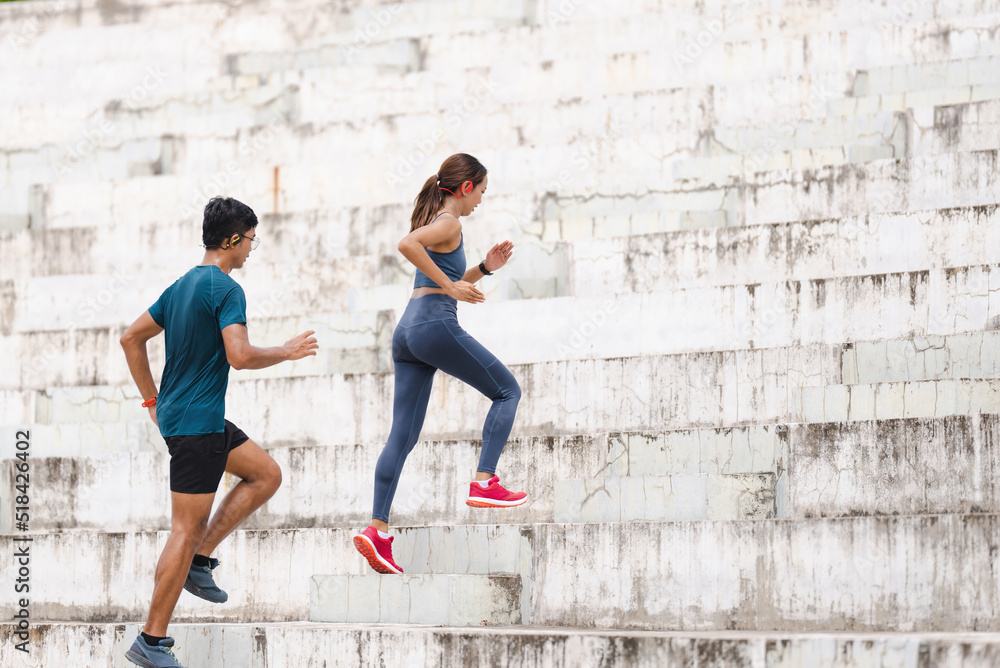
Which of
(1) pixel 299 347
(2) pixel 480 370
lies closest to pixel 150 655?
(1) pixel 299 347

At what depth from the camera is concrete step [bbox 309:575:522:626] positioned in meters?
5.25

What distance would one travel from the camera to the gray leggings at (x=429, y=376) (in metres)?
5.38

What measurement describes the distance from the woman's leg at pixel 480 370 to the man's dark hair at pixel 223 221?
914mm

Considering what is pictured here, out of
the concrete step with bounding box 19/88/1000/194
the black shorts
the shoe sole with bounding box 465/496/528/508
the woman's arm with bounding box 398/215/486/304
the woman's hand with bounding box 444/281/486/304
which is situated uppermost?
the concrete step with bounding box 19/88/1000/194

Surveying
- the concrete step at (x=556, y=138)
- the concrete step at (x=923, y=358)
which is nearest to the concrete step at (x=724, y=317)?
the concrete step at (x=923, y=358)

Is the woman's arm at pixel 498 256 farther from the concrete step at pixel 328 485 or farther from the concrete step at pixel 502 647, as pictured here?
the concrete step at pixel 502 647

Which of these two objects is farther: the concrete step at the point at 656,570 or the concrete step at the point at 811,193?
the concrete step at the point at 811,193

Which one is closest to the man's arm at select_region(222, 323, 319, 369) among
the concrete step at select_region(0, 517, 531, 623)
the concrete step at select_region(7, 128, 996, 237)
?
the concrete step at select_region(0, 517, 531, 623)

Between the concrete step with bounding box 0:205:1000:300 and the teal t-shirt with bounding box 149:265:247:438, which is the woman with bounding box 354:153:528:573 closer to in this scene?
the teal t-shirt with bounding box 149:265:247:438

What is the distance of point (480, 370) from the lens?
5.41 metres

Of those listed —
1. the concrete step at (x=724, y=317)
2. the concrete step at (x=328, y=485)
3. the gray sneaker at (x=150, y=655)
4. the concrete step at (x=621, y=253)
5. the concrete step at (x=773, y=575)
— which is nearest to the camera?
the gray sneaker at (x=150, y=655)

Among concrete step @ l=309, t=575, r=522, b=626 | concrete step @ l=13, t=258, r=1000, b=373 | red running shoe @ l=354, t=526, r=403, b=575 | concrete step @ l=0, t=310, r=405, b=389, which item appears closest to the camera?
concrete step @ l=309, t=575, r=522, b=626

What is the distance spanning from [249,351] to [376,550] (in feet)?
3.89

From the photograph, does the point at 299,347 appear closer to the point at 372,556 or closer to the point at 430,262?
the point at 430,262
